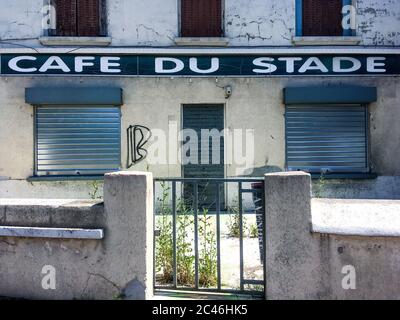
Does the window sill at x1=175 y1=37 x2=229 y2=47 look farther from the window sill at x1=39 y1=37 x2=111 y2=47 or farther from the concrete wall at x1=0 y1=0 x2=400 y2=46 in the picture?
the window sill at x1=39 y1=37 x2=111 y2=47

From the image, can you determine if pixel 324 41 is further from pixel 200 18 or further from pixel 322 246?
pixel 322 246

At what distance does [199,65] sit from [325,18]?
3673mm

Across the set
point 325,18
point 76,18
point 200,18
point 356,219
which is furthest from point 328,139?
point 76,18

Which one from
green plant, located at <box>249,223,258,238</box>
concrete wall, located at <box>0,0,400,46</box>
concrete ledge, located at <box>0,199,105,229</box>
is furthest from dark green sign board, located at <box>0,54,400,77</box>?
concrete ledge, located at <box>0,199,105,229</box>

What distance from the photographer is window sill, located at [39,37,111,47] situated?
339 inches

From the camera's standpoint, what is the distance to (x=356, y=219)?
3303 mm

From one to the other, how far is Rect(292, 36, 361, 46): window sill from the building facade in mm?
26

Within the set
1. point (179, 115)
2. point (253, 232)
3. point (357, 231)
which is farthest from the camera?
point (179, 115)

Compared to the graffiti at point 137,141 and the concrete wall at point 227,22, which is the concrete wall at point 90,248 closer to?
the graffiti at point 137,141

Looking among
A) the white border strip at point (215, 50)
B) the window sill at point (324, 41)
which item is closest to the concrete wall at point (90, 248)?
the white border strip at point (215, 50)

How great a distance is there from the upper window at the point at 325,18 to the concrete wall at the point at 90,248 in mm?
7559

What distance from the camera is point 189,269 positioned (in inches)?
157

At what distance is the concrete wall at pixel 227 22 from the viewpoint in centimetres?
871

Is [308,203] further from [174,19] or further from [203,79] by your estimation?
[174,19]
